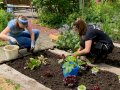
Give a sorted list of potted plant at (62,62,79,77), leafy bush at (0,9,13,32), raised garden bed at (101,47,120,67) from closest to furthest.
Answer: potted plant at (62,62,79,77), raised garden bed at (101,47,120,67), leafy bush at (0,9,13,32)

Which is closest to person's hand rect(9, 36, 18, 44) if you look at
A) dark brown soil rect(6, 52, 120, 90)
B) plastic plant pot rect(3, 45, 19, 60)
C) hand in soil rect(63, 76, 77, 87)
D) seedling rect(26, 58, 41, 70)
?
Answer: plastic plant pot rect(3, 45, 19, 60)

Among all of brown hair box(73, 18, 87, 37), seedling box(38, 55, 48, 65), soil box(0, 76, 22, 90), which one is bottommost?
soil box(0, 76, 22, 90)

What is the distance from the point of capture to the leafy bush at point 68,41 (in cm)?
749

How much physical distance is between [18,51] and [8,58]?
371 millimetres

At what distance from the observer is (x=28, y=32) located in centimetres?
738

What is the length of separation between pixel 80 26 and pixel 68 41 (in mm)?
1465

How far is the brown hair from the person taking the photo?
6.06m

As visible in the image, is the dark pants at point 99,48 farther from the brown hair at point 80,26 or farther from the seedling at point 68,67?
the seedling at point 68,67

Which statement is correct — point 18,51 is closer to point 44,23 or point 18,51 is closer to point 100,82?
point 100,82

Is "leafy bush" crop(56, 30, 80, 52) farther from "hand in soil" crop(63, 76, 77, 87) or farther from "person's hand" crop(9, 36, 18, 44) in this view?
"hand in soil" crop(63, 76, 77, 87)

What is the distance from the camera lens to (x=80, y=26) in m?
6.10

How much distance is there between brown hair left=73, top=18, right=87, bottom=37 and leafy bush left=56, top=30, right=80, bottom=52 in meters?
1.22

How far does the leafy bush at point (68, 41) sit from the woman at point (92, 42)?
36.4 inches

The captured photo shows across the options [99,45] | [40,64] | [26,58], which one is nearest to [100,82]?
[99,45]
